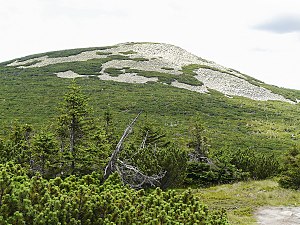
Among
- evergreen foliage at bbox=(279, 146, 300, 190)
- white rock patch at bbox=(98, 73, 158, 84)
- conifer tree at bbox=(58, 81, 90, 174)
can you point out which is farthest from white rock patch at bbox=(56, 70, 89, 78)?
evergreen foliage at bbox=(279, 146, 300, 190)

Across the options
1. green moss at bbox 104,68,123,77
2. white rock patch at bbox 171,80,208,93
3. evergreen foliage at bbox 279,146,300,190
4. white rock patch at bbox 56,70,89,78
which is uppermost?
green moss at bbox 104,68,123,77

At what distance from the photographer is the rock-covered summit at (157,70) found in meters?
75.1

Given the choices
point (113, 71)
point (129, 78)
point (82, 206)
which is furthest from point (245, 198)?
point (113, 71)

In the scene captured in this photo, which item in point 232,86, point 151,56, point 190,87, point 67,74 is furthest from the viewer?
point 151,56

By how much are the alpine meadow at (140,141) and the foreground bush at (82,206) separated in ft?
0.07

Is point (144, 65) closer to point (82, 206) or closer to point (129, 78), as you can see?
point (129, 78)

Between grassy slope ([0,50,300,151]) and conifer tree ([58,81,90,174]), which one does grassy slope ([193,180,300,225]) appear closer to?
conifer tree ([58,81,90,174])

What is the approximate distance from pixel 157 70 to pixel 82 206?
246 ft

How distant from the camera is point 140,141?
92.4ft

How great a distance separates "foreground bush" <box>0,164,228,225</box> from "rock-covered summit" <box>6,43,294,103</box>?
6419cm

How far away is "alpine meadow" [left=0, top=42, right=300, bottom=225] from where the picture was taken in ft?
23.4

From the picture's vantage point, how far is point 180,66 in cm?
8806

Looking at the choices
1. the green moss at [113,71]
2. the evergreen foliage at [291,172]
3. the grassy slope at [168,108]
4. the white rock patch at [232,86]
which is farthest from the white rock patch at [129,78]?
the evergreen foliage at [291,172]

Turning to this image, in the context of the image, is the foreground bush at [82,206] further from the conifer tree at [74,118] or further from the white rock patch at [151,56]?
the white rock patch at [151,56]
